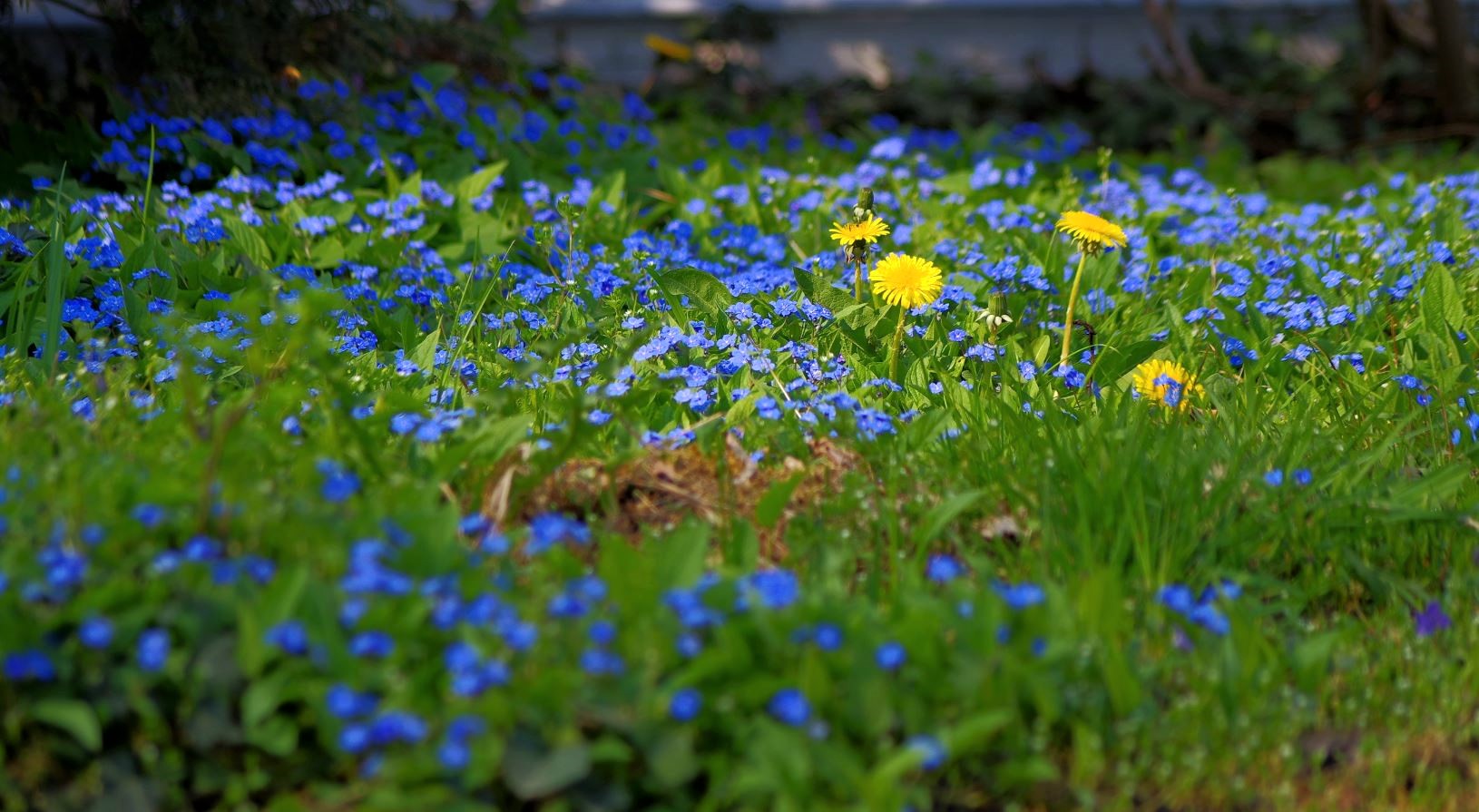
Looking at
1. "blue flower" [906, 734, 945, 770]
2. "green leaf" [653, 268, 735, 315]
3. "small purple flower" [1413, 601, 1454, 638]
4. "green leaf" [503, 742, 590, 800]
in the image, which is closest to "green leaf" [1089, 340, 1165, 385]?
"green leaf" [653, 268, 735, 315]

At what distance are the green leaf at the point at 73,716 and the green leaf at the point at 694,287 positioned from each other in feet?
6.18

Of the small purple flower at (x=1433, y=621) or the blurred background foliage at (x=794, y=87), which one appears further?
the blurred background foliage at (x=794, y=87)

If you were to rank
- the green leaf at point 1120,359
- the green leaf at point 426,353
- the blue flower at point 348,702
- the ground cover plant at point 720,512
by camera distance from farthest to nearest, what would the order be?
1. the green leaf at point 1120,359
2. the green leaf at point 426,353
3. the ground cover plant at point 720,512
4. the blue flower at point 348,702

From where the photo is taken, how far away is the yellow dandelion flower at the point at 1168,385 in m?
2.79

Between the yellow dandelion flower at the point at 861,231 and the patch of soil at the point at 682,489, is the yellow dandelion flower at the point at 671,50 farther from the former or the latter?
the patch of soil at the point at 682,489

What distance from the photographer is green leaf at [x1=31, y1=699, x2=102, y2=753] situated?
1.59 meters

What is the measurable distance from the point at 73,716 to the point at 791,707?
0.87 metres

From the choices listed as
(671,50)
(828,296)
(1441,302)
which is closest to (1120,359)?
(828,296)

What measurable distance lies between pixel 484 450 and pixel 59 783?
847 millimetres

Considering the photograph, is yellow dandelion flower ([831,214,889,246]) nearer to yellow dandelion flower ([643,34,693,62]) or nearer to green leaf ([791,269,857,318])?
green leaf ([791,269,857,318])

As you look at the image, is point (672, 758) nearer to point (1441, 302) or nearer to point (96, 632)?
point (96, 632)

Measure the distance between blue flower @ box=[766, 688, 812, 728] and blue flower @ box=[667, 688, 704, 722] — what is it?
10 centimetres

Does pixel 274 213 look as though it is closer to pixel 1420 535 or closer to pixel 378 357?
pixel 378 357

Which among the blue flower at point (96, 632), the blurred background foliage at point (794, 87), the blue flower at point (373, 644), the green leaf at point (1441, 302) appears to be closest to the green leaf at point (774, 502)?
the blue flower at point (373, 644)
